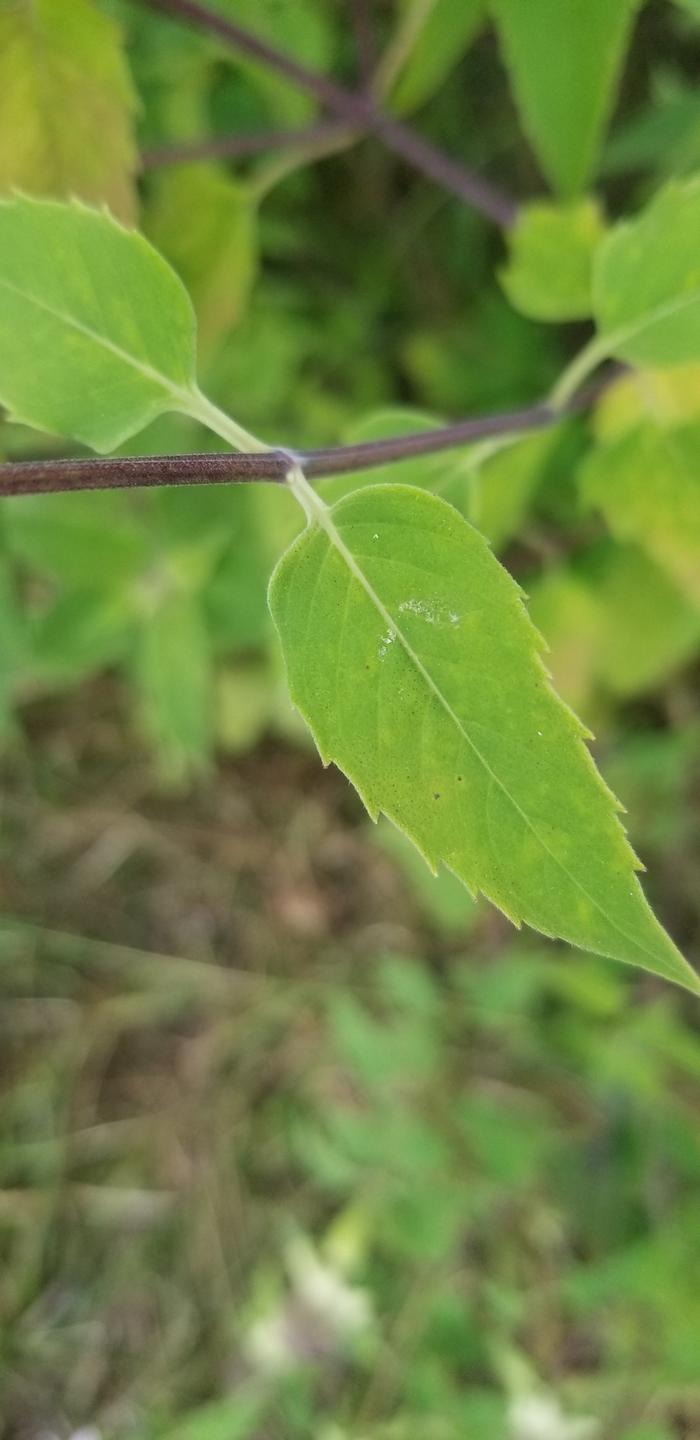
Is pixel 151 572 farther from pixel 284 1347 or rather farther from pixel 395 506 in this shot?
pixel 284 1347

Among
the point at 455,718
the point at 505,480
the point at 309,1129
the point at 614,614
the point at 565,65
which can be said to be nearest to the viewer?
the point at 455,718

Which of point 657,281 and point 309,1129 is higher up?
point 657,281

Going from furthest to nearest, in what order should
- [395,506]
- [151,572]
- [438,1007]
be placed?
1. [438,1007]
2. [151,572]
3. [395,506]

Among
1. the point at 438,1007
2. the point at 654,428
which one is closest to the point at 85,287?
the point at 654,428

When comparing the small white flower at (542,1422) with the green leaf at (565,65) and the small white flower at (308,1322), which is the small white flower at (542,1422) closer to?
the small white flower at (308,1322)

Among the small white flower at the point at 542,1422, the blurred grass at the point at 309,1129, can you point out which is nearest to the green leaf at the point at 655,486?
the blurred grass at the point at 309,1129

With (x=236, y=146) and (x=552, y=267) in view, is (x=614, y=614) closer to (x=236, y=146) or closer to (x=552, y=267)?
(x=552, y=267)

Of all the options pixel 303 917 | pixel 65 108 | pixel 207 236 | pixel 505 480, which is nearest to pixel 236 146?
pixel 207 236
